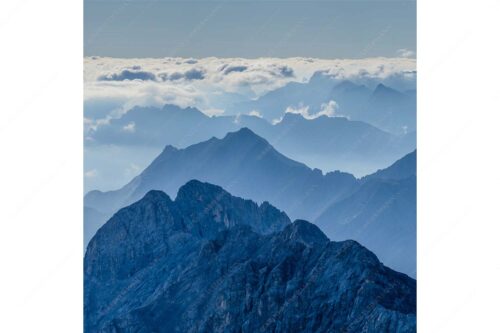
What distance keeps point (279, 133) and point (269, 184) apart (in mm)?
1345

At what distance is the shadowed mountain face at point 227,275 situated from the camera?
39.9 m

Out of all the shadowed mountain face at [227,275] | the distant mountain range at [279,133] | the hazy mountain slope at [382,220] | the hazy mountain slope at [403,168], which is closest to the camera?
the shadowed mountain face at [227,275]

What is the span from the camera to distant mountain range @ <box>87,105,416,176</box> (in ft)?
138

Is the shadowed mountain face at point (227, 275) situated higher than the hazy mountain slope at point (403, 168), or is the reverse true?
the hazy mountain slope at point (403, 168)

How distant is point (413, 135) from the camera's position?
1613 inches

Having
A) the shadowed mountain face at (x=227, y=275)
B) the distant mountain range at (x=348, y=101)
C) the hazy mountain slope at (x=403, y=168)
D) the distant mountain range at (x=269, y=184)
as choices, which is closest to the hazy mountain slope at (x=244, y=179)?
the distant mountain range at (x=269, y=184)

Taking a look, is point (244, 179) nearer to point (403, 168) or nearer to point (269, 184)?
point (269, 184)

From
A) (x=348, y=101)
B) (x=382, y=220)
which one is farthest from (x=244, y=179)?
(x=382, y=220)

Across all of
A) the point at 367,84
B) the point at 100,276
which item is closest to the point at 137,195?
the point at 100,276

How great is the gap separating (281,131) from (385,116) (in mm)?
2790

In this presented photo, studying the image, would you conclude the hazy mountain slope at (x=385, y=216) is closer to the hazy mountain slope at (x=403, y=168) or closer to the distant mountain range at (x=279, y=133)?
the hazy mountain slope at (x=403, y=168)

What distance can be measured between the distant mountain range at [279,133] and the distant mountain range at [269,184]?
0.24 metres

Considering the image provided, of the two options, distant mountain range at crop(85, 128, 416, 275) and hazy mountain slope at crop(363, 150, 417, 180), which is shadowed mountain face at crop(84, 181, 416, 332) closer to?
distant mountain range at crop(85, 128, 416, 275)

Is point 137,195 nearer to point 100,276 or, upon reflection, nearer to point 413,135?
point 100,276
